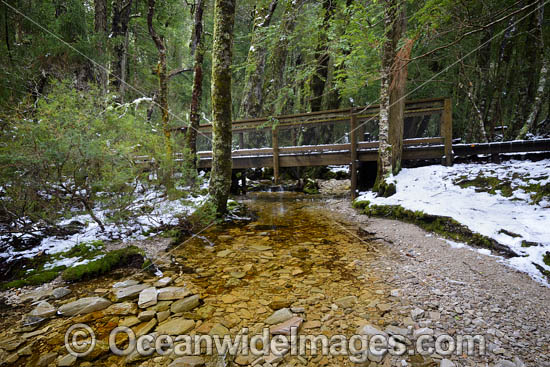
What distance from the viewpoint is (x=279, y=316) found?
2.33 metres

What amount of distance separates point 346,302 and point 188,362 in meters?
1.54

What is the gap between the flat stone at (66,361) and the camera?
184cm

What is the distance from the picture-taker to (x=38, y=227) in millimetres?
3727

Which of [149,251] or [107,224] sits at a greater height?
[107,224]

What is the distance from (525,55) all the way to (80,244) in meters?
14.0

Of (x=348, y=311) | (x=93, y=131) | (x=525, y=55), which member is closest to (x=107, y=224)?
(x=93, y=131)

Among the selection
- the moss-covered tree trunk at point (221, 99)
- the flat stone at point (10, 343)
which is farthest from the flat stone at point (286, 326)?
the moss-covered tree trunk at point (221, 99)

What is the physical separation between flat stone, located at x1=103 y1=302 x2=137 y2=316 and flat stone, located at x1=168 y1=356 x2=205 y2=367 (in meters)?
0.93

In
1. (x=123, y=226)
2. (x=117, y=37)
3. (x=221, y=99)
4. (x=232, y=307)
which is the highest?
(x=117, y=37)

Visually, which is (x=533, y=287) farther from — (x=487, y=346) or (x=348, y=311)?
(x=348, y=311)

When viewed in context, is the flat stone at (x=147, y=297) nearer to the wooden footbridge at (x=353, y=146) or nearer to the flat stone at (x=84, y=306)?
the flat stone at (x=84, y=306)

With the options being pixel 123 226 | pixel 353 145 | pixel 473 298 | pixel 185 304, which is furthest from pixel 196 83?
pixel 473 298

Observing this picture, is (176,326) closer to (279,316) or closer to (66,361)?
(66,361)

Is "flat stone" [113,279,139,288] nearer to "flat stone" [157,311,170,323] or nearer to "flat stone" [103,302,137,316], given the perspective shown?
"flat stone" [103,302,137,316]
